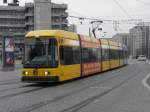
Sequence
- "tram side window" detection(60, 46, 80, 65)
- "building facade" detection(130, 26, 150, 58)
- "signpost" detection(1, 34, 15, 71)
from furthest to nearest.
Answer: "building facade" detection(130, 26, 150, 58), "signpost" detection(1, 34, 15, 71), "tram side window" detection(60, 46, 80, 65)

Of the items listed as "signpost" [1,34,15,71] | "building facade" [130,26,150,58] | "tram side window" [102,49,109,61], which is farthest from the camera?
"building facade" [130,26,150,58]

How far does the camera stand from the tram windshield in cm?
2536

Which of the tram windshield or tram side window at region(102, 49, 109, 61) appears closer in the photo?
the tram windshield

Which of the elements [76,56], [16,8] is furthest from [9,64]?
[16,8]

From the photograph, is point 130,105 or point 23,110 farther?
point 130,105

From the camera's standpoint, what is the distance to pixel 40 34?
26203mm

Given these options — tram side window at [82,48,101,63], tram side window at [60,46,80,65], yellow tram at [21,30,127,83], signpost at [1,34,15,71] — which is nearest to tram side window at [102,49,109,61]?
tram side window at [82,48,101,63]

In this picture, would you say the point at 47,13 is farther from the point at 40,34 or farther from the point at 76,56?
the point at 40,34

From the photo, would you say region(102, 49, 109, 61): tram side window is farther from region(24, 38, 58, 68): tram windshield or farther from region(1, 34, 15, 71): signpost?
region(24, 38, 58, 68): tram windshield


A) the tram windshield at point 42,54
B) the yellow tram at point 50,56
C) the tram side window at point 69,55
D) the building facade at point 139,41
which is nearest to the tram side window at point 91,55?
the tram side window at point 69,55

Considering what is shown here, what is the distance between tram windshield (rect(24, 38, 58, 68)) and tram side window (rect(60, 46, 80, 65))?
81cm

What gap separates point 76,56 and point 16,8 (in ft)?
419

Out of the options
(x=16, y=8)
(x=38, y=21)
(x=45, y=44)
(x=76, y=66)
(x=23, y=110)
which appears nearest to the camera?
(x=23, y=110)

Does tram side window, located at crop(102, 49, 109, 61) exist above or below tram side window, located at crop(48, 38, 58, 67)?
below
